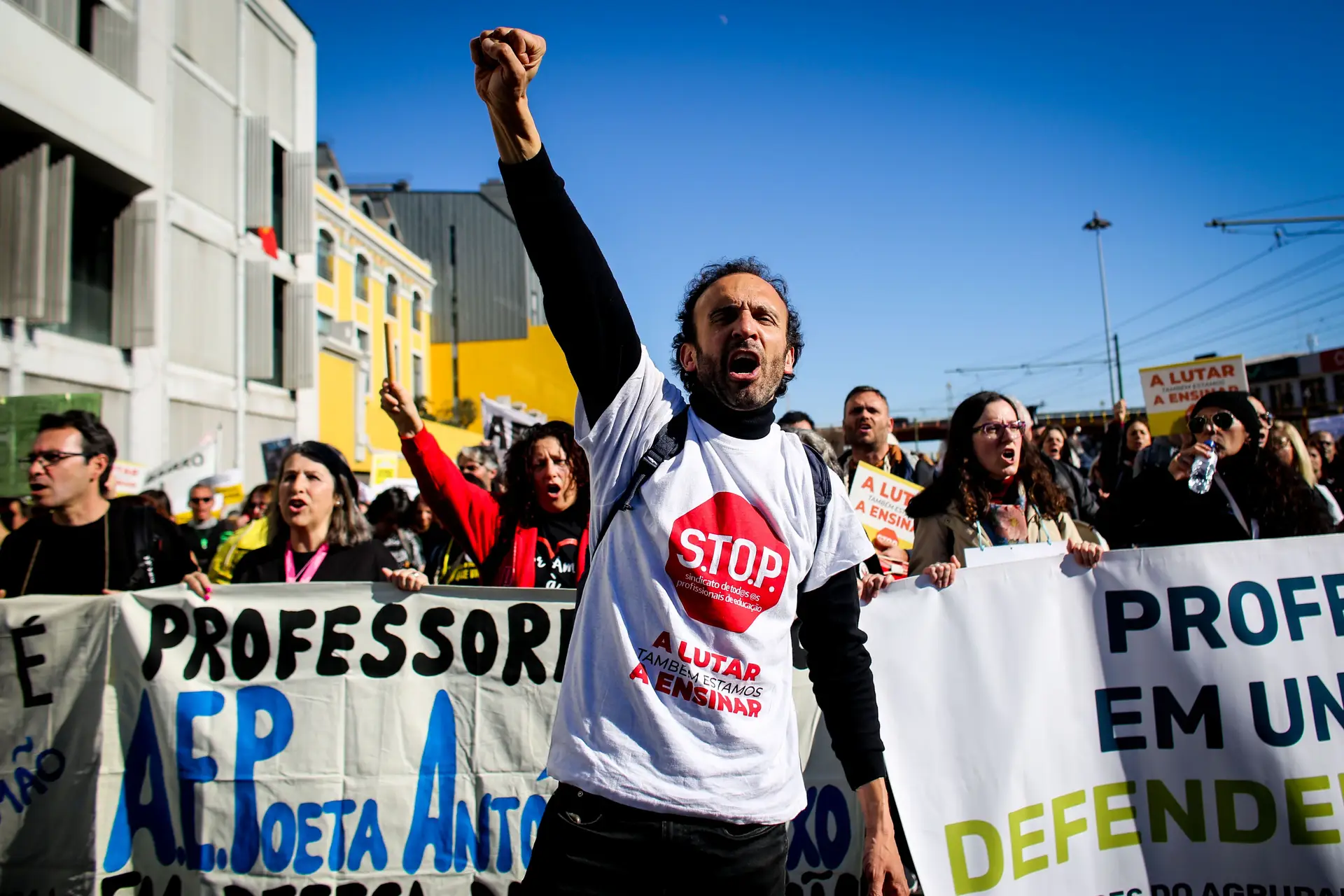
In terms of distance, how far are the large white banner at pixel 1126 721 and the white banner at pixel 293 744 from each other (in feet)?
1.53

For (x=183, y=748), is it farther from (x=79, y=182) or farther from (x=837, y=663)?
(x=79, y=182)

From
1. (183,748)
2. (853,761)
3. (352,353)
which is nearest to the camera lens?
(853,761)

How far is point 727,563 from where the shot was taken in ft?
5.28

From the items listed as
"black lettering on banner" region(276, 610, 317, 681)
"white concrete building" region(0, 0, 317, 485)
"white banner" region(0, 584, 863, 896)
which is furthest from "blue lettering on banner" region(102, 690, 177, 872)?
"white concrete building" region(0, 0, 317, 485)

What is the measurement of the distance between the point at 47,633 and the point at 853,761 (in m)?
3.18

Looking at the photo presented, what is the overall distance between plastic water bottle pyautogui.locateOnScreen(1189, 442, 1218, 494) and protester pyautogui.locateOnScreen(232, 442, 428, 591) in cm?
330

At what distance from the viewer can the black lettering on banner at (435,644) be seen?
338 cm

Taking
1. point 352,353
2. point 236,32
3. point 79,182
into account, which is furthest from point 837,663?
point 352,353

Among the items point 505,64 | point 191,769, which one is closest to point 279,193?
point 191,769

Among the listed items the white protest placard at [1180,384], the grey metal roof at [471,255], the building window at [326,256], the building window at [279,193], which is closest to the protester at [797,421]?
the white protest placard at [1180,384]

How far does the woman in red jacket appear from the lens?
3.59 metres

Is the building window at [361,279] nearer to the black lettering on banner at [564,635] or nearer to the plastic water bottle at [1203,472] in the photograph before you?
the black lettering on banner at [564,635]

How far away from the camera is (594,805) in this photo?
153cm

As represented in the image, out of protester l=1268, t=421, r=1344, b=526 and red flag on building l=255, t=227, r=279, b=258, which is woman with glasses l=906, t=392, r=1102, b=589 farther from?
red flag on building l=255, t=227, r=279, b=258
